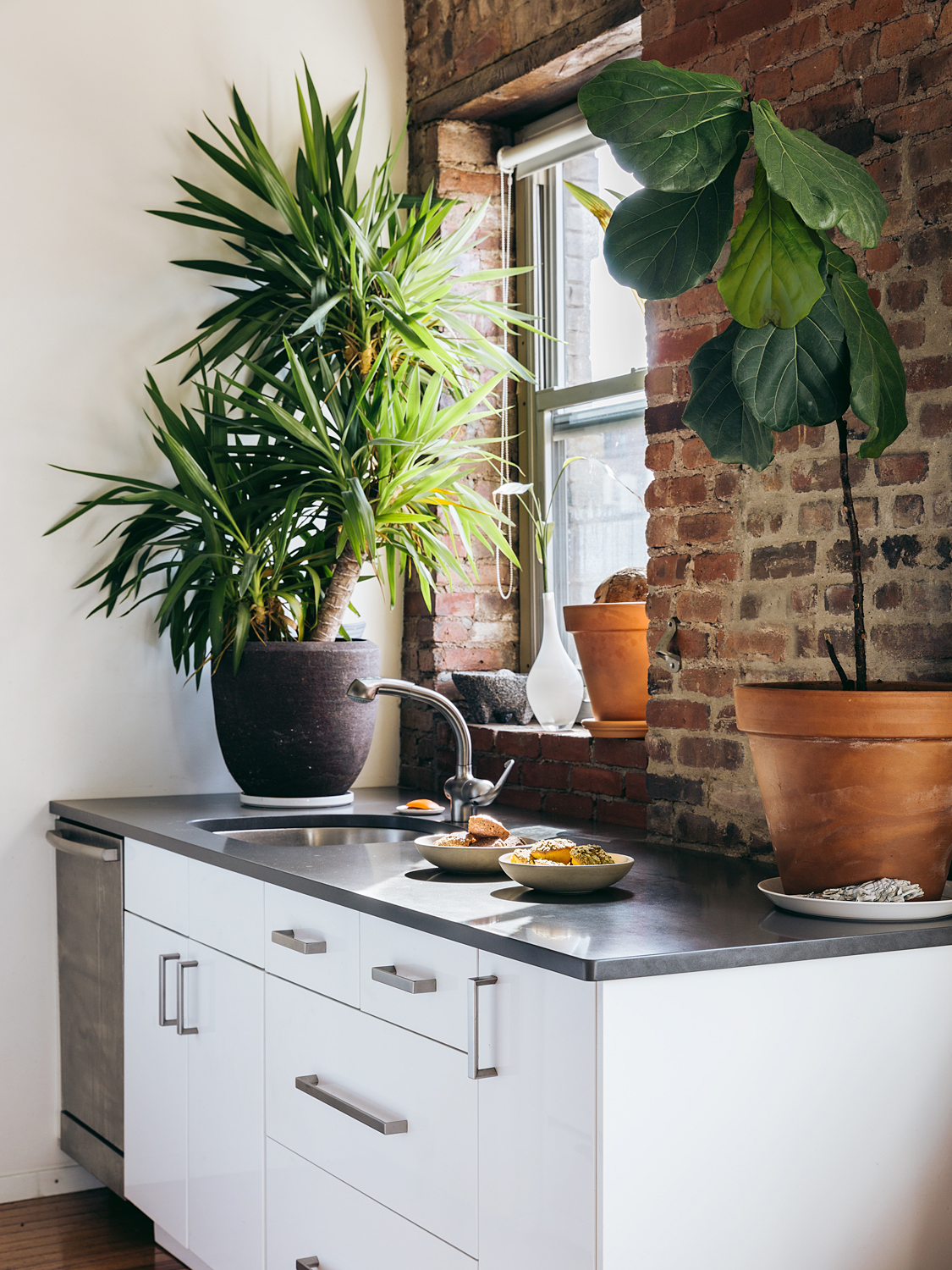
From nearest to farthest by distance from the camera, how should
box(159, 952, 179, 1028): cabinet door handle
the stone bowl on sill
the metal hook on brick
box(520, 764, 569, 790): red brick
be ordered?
the metal hook on brick < box(159, 952, 179, 1028): cabinet door handle < box(520, 764, 569, 790): red brick < the stone bowl on sill

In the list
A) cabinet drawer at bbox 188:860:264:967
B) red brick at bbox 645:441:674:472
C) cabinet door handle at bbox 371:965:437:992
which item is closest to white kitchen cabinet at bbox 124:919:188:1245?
cabinet drawer at bbox 188:860:264:967

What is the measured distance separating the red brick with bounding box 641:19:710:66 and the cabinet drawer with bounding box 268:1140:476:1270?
2.07 m

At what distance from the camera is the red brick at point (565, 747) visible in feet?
9.52

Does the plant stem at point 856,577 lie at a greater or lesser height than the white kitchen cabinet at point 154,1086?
greater

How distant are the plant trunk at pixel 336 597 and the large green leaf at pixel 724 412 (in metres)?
1.33

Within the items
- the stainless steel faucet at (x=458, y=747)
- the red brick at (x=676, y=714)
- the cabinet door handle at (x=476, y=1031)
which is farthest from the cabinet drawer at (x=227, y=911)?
the red brick at (x=676, y=714)

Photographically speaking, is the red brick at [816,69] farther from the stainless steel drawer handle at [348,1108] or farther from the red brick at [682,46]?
the stainless steel drawer handle at [348,1108]

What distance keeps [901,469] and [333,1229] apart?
4.91 ft

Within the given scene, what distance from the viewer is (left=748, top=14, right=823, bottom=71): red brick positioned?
2.18 m

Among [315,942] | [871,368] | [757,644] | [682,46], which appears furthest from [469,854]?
[682,46]

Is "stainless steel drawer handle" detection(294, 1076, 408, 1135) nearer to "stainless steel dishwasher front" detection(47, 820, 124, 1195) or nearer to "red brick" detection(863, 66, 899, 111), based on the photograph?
"stainless steel dishwasher front" detection(47, 820, 124, 1195)

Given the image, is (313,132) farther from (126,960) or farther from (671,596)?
(126,960)

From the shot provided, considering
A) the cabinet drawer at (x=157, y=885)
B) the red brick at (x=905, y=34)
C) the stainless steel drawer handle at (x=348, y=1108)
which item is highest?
the red brick at (x=905, y=34)

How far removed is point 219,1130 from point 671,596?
1.33 m
